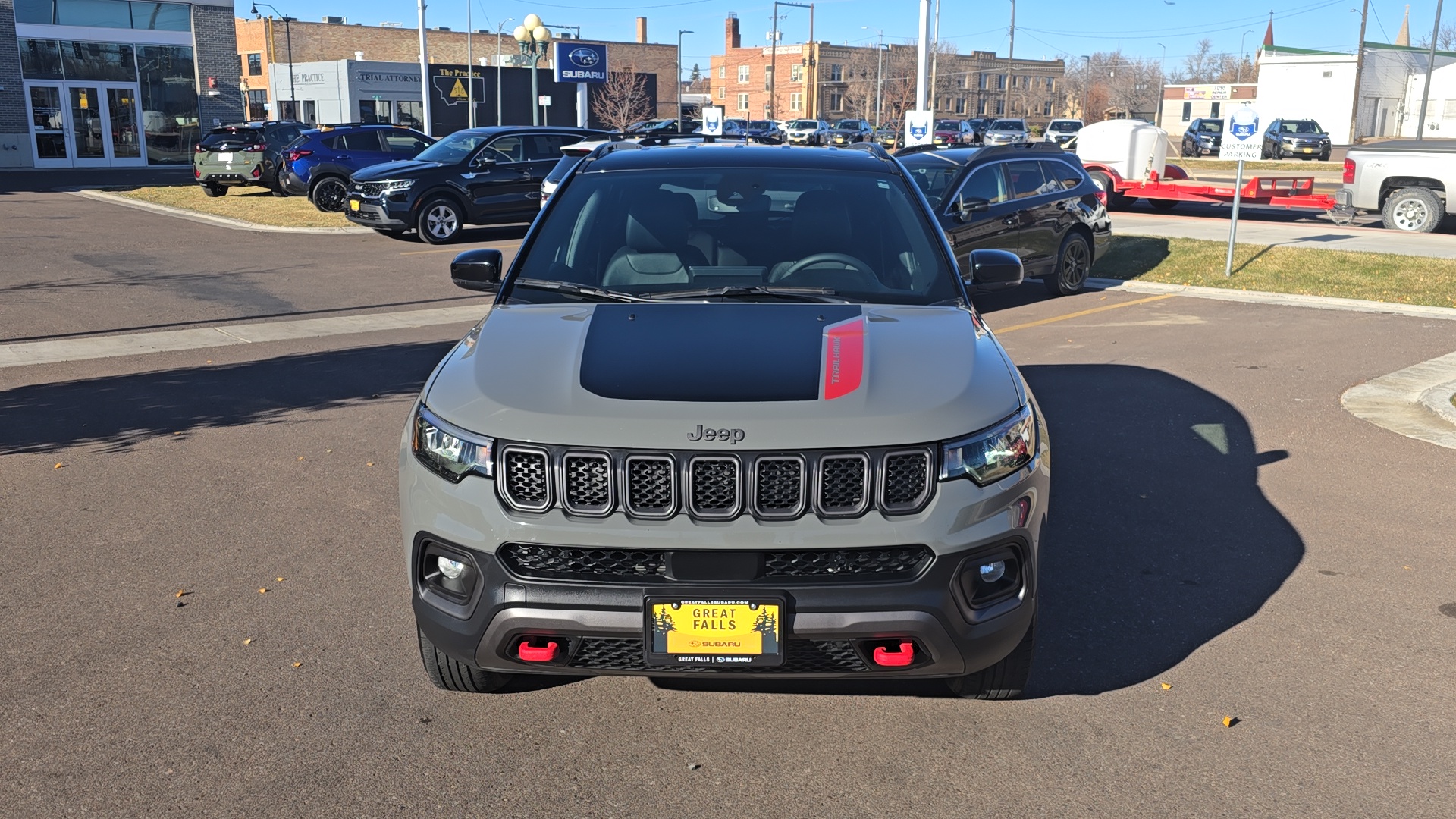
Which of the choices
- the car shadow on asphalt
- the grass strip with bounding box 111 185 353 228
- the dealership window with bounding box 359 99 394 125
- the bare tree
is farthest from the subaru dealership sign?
the car shadow on asphalt

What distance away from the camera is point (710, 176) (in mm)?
5102

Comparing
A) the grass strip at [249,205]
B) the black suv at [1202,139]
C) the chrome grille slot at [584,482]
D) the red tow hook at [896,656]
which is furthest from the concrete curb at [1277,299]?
the black suv at [1202,139]

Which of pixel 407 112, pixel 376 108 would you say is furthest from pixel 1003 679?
pixel 407 112

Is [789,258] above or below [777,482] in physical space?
above

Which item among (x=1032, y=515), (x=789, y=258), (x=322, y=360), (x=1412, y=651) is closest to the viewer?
(x=1032, y=515)

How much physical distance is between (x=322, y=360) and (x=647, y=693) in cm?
659

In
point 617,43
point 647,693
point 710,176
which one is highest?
point 617,43

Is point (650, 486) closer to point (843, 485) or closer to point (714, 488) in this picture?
point (714, 488)

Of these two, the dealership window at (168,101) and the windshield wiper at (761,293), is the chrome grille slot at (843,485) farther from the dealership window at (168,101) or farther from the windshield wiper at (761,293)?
the dealership window at (168,101)

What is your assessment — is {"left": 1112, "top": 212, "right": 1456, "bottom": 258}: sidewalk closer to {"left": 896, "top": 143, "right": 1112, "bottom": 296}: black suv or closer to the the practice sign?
the the practice sign

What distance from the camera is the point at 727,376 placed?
139 inches

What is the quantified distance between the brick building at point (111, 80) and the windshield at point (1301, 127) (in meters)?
40.6

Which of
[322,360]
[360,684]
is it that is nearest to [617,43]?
[322,360]

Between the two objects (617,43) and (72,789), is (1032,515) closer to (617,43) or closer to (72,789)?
(72,789)
